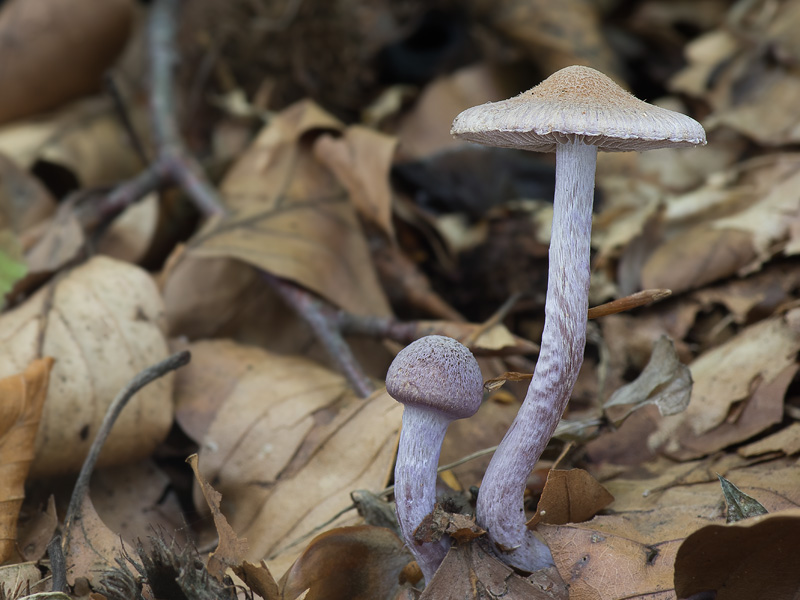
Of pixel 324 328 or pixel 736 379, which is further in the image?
pixel 324 328

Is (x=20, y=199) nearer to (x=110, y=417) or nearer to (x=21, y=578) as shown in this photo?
(x=110, y=417)

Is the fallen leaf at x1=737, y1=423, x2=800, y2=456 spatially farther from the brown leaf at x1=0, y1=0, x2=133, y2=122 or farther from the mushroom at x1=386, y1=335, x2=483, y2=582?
the brown leaf at x1=0, y1=0, x2=133, y2=122

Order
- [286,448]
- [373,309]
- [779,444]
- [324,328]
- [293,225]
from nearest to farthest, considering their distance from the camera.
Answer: [779,444]
[286,448]
[324,328]
[373,309]
[293,225]

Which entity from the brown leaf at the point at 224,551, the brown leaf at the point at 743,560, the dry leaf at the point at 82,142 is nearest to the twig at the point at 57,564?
the brown leaf at the point at 224,551

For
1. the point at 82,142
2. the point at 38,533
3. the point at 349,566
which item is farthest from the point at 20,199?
the point at 349,566

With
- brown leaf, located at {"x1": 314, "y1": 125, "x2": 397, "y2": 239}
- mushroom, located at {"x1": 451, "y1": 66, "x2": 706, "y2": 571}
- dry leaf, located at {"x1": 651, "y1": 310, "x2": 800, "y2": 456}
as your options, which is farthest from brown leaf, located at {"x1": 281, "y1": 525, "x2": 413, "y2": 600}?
brown leaf, located at {"x1": 314, "y1": 125, "x2": 397, "y2": 239}

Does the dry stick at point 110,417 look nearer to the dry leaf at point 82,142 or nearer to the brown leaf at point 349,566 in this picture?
the brown leaf at point 349,566

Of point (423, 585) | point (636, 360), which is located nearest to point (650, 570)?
point (423, 585)

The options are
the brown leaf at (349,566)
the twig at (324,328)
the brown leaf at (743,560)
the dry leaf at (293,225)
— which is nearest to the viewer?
the brown leaf at (743,560)
